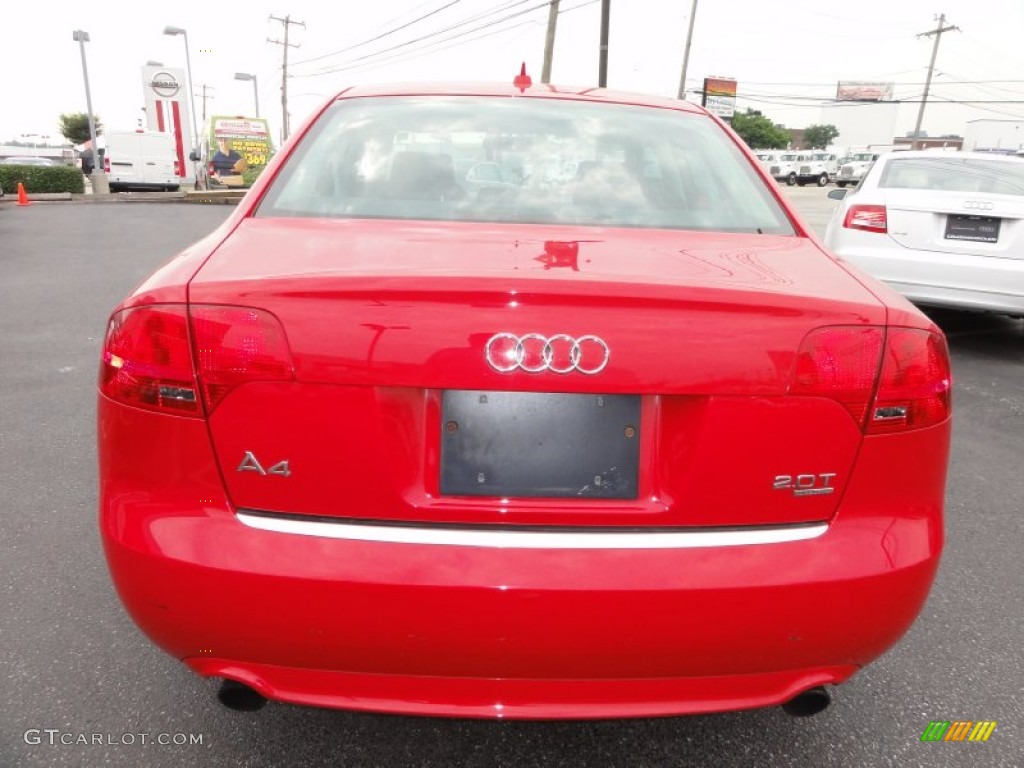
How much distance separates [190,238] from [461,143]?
13419 millimetres

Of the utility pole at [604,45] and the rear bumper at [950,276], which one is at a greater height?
the utility pole at [604,45]

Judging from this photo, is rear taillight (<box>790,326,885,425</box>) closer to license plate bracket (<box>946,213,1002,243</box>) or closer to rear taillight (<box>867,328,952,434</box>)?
rear taillight (<box>867,328,952,434</box>)

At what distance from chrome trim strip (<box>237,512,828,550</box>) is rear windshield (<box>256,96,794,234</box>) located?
845 mm

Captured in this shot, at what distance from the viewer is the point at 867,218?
639 cm

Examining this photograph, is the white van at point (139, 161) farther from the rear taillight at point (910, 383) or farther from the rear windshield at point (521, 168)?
the rear taillight at point (910, 383)

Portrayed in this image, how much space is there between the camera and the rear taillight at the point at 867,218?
20.7 feet

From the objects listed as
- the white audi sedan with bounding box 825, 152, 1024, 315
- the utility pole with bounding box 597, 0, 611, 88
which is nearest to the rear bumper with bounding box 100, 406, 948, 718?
the white audi sedan with bounding box 825, 152, 1024, 315

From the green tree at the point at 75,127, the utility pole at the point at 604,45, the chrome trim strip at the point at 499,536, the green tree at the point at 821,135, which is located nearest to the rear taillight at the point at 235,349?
the chrome trim strip at the point at 499,536

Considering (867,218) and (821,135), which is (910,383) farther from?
(821,135)

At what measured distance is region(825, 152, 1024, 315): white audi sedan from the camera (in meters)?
5.97

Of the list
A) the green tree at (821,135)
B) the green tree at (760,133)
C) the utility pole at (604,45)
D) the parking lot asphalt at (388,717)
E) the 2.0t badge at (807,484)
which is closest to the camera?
the 2.0t badge at (807,484)

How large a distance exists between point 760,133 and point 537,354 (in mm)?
119797

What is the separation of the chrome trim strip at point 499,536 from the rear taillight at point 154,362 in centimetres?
26

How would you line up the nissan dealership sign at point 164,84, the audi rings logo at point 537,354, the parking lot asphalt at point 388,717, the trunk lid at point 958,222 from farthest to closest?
the nissan dealership sign at point 164,84 < the trunk lid at point 958,222 < the parking lot asphalt at point 388,717 < the audi rings logo at point 537,354
